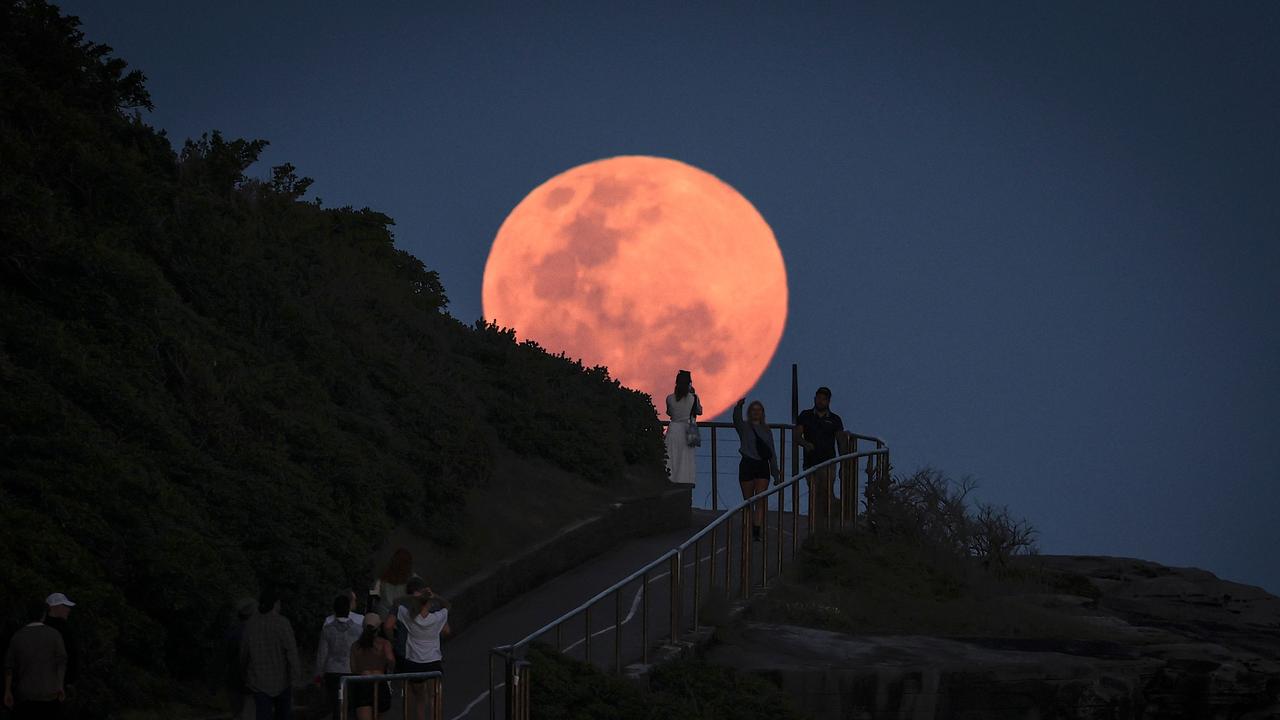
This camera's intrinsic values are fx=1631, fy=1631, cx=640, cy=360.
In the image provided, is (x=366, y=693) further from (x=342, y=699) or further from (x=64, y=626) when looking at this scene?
(x=64, y=626)

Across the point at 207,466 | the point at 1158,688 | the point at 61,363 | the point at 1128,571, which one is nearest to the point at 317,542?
the point at 207,466

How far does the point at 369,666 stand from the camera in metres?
13.7

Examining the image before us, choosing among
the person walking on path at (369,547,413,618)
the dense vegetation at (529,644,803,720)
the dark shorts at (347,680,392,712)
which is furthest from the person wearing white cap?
the dense vegetation at (529,644,803,720)

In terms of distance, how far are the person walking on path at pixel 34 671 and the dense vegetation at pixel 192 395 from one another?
25.3 inches

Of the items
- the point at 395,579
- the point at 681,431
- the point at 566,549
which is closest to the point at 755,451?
the point at 566,549

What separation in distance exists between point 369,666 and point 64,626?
2.46 meters

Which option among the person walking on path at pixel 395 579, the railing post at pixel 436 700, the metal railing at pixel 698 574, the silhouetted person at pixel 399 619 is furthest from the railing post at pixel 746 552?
the railing post at pixel 436 700

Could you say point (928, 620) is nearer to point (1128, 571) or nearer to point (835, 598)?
point (835, 598)

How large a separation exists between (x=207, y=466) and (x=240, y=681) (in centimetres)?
388

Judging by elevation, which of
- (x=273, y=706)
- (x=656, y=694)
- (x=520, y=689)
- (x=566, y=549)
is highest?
(x=566, y=549)

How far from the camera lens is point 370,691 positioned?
13.6 metres

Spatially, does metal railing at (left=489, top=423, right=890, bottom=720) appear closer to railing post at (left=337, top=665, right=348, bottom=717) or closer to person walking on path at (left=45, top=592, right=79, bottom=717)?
railing post at (left=337, top=665, right=348, bottom=717)

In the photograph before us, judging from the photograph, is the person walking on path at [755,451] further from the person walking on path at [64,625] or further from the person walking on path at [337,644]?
the person walking on path at [64,625]

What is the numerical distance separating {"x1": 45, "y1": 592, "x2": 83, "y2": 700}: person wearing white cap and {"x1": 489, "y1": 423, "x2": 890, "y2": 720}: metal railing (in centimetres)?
326
